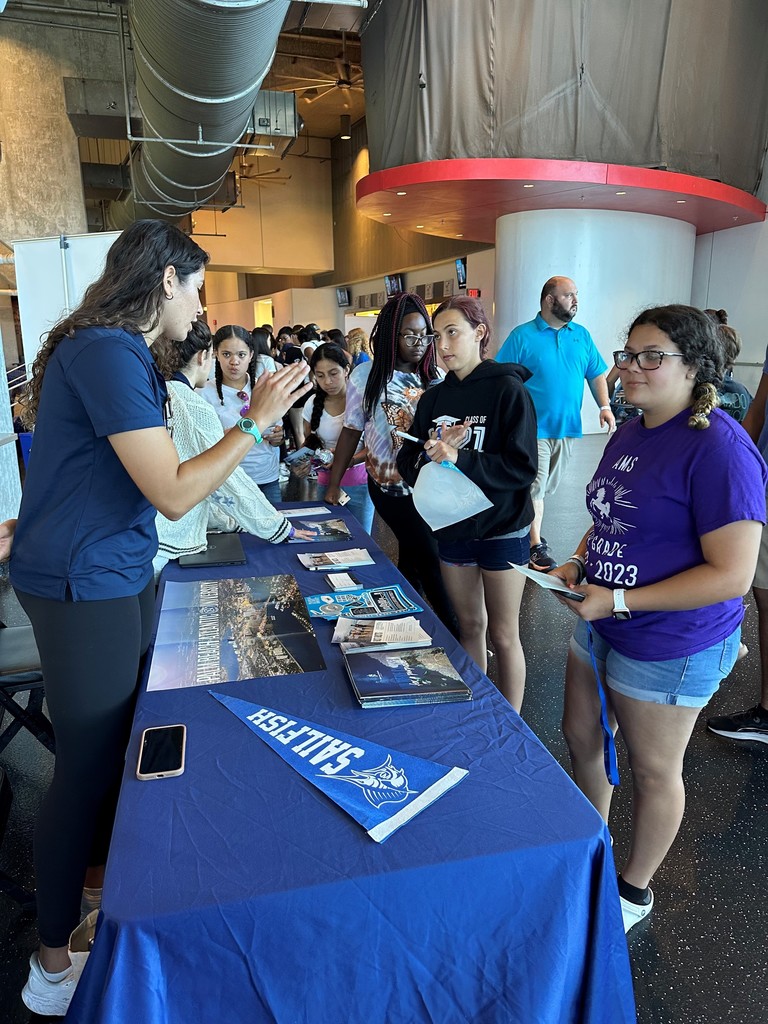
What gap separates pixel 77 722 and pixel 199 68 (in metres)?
3.82

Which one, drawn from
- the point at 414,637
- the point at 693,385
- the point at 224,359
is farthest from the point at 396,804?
the point at 224,359

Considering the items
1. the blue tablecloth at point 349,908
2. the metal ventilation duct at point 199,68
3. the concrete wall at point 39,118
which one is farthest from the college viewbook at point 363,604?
the concrete wall at point 39,118

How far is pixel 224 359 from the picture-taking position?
334 cm

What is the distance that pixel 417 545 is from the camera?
2.74m

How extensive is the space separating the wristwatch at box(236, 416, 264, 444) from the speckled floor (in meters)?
1.29

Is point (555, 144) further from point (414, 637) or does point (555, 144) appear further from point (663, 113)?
point (414, 637)

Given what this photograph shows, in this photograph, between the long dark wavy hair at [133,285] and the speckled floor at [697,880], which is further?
the speckled floor at [697,880]

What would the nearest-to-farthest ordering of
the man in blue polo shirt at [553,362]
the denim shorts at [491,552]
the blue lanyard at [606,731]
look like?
the blue lanyard at [606,731] → the denim shorts at [491,552] → the man in blue polo shirt at [553,362]

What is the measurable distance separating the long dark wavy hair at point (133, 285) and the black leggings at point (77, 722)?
411 millimetres

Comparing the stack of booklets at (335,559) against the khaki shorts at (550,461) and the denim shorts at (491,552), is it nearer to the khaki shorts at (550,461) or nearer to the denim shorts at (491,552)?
the denim shorts at (491,552)

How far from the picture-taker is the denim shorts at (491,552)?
2057 mm

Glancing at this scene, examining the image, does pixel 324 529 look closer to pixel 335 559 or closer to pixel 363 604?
pixel 335 559

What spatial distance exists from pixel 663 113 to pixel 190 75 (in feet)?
23.8

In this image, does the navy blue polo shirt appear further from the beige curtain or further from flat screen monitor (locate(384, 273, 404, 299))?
flat screen monitor (locate(384, 273, 404, 299))
